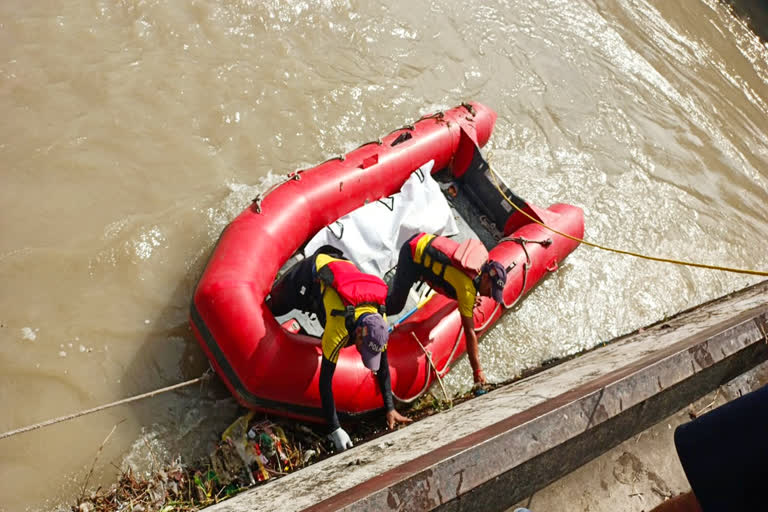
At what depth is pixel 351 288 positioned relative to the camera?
2.79 metres

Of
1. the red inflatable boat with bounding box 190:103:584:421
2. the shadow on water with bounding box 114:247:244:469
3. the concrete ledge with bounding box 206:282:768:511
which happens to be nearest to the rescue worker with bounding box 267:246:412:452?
the red inflatable boat with bounding box 190:103:584:421

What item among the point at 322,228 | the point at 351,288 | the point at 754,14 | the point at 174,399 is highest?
the point at 754,14

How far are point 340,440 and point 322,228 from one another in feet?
4.81

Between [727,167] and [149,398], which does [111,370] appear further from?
[727,167]

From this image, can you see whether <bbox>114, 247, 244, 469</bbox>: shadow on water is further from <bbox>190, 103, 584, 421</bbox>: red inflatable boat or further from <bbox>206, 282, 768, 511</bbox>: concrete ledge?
<bbox>206, 282, 768, 511</bbox>: concrete ledge

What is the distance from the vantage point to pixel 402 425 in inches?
128

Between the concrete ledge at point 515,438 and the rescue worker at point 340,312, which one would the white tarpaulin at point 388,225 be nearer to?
the rescue worker at point 340,312

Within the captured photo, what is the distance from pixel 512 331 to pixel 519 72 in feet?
10.5

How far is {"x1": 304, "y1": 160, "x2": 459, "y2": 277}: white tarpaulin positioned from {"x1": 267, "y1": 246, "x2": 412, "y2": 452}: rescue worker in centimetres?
39

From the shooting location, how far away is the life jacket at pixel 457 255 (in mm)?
3186

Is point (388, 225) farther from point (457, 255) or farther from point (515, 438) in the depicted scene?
point (515, 438)

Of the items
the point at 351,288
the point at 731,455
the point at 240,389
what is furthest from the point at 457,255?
the point at 731,455

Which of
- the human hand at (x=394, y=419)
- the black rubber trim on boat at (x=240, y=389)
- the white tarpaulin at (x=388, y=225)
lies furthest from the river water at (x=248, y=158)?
the white tarpaulin at (x=388, y=225)

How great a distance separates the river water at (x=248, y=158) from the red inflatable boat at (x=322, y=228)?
1.40 ft
